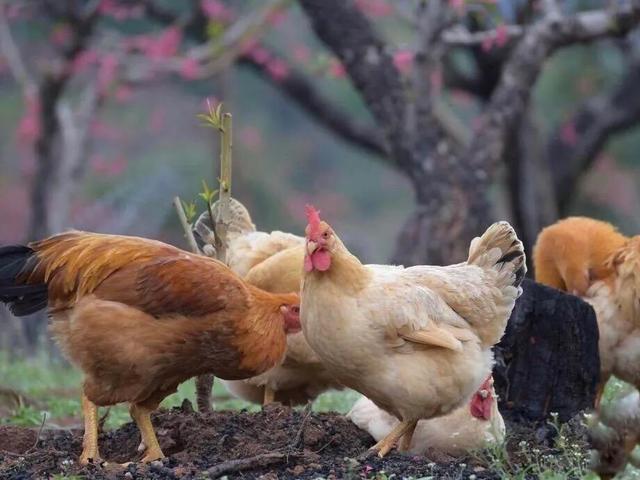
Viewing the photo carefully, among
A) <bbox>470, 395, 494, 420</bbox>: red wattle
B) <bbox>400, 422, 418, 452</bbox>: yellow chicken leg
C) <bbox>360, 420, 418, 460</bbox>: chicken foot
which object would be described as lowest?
<bbox>400, 422, 418, 452</bbox>: yellow chicken leg

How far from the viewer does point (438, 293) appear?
6.07 metres

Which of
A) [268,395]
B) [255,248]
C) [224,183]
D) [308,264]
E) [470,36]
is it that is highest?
[470,36]

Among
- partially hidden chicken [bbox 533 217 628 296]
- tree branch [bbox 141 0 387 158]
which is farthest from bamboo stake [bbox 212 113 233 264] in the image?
tree branch [bbox 141 0 387 158]

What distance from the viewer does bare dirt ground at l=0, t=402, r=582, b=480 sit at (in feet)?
17.4

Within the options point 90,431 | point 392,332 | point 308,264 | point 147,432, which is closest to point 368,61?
point 308,264

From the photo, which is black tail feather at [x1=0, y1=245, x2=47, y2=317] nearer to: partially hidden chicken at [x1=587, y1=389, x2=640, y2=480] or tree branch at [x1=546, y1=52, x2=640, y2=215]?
partially hidden chicken at [x1=587, y1=389, x2=640, y2=480]

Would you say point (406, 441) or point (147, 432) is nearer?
point (147, 432)

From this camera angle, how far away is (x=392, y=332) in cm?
571

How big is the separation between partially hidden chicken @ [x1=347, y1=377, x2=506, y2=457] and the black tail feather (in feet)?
6.81

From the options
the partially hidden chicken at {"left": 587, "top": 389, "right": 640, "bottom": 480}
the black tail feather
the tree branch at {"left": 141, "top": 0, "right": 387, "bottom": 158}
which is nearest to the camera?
the partially hidden chicken at {"left": 587, "top": 389, "right": 640, "bottom": 480}

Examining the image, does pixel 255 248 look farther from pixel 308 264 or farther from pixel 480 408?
pixel 480 408

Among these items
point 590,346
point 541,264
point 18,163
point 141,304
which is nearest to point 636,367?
point 590,346

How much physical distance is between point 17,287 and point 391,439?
7.26 feet

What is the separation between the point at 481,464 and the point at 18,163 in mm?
20729
